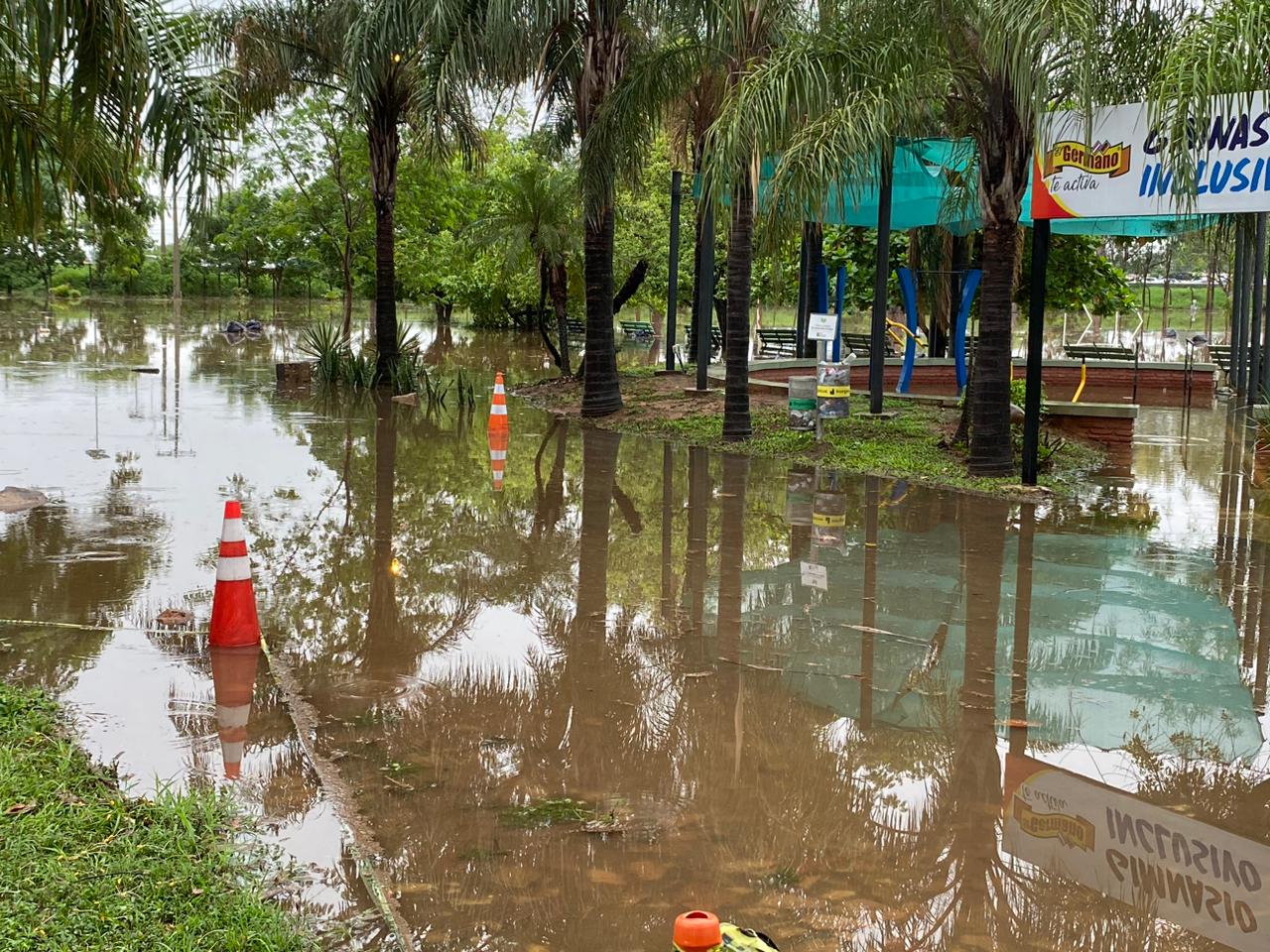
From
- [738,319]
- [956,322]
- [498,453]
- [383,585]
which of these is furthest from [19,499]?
[956,322]

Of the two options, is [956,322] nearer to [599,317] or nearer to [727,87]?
[599,317]

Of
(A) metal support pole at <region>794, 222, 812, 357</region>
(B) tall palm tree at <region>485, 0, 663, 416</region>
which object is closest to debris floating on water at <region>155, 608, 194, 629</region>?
(B) tall palm tree at <region>485, 0, 663, 416</region>

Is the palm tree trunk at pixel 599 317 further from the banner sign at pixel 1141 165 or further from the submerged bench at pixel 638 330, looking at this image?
the submerged bench at pixel 638 330

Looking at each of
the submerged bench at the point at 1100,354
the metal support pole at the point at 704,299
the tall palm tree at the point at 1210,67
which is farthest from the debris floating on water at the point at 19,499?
the submerged bench at the point at 1100,354

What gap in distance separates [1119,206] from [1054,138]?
0.98 meters

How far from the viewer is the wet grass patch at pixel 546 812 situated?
5113 mm

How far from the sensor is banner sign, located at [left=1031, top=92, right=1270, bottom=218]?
1107cm

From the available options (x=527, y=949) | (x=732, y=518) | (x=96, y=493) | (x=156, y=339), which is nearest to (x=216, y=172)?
(x=96, y=493)

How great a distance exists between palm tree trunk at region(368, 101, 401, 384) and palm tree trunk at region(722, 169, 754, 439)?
898cm

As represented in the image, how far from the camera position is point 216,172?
9.24 meters

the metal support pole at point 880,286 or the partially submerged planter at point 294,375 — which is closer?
the metal support pole at point 880,286

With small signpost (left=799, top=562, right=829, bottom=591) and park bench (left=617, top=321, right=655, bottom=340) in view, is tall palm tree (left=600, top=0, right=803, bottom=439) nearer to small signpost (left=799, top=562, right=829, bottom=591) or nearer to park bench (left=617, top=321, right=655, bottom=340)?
small signpost (left=799, top=562, right=829, bottom=591)

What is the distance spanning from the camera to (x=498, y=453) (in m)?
16.0

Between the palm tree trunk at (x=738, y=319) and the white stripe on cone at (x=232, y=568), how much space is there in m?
10.1
